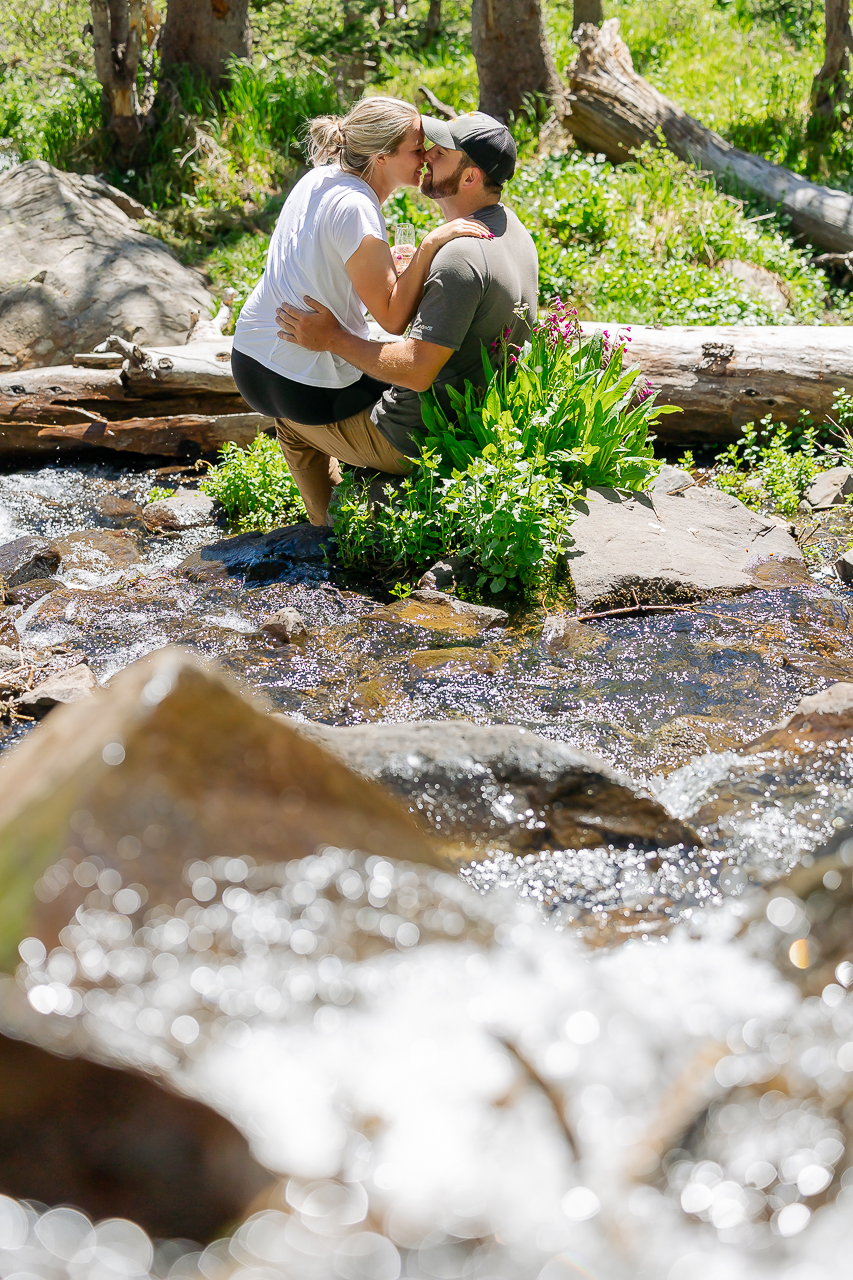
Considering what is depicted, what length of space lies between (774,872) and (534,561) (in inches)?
94.8

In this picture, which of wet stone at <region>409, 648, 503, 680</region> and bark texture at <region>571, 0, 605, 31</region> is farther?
bark texture at <region>571, 0, 605, 31</region>

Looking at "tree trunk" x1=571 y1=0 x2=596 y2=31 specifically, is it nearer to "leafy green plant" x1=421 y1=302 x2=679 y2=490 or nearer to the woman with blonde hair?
"leafy green plant" x1=421 y1=302 x2=679 y2=490

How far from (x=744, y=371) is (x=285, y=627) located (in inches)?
155

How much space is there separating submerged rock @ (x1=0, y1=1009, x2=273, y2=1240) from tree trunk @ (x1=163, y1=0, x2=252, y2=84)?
43.5ft

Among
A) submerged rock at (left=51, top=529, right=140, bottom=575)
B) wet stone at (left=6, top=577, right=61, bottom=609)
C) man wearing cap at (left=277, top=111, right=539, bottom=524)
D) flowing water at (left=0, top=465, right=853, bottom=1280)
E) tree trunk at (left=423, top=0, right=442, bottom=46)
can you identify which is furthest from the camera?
tree trunk at (left=423, top=0, right=442, bottom=46)

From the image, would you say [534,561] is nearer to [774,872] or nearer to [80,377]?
[774,872]

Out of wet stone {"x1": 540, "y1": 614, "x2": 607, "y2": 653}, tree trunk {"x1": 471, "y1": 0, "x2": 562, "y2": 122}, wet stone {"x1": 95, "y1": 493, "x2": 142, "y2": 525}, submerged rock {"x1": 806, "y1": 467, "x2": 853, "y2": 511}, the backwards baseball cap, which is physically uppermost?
tree trunk {"x1": 471, "y1": 0, "x2": 562, "y2": 122}

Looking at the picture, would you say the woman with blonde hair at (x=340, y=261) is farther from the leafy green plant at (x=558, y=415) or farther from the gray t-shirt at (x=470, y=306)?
the leafy green plant at (x=558, y=415)

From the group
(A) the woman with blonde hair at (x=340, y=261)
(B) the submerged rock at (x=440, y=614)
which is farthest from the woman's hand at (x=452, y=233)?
(B) the submerged rock at (x=440, y=614)

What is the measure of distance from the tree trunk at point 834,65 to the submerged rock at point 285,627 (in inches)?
397

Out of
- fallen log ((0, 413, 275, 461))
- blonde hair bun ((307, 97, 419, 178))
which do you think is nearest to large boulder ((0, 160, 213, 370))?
fallen log ((0, 413, 275, 461))

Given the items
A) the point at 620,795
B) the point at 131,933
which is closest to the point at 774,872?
the point at 620,795

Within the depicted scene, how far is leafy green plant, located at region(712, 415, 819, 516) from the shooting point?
6.09 meters

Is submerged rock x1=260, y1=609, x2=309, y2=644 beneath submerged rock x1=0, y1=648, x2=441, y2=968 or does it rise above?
beneath
